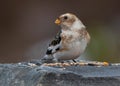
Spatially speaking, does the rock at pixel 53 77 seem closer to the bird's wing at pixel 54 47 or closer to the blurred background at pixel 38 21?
the bird's wing at pixel 54 47

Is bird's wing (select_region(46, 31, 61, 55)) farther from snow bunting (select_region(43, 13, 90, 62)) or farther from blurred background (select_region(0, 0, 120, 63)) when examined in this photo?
blurred background (select_region(0, 0, 120, 63))

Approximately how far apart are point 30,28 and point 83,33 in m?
5.27

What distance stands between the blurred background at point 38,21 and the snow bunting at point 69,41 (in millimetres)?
3875

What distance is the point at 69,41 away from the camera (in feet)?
14.2

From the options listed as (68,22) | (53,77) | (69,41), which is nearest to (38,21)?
(68,22)

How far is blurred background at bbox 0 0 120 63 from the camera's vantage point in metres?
8.88

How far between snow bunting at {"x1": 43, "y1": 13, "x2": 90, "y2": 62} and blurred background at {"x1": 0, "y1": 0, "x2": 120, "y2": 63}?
3.88m

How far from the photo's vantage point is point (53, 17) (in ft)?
31.3

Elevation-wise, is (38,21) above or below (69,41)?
above

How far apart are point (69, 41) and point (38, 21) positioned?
17.7 ft

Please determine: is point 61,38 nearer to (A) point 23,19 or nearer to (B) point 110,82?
(B) point 110,82

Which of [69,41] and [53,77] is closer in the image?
[53,77]

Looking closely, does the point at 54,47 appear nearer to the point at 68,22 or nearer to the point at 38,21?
the point at 68,22

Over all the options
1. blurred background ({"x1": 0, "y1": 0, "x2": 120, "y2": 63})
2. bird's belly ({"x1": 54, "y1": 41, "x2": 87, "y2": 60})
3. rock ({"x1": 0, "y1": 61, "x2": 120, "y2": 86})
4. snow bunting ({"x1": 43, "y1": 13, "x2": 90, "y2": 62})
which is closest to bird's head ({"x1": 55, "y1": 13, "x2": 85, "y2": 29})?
snow bunting ({"x1": 43, "y1": 13, "x2": 90, "y2": 62})
